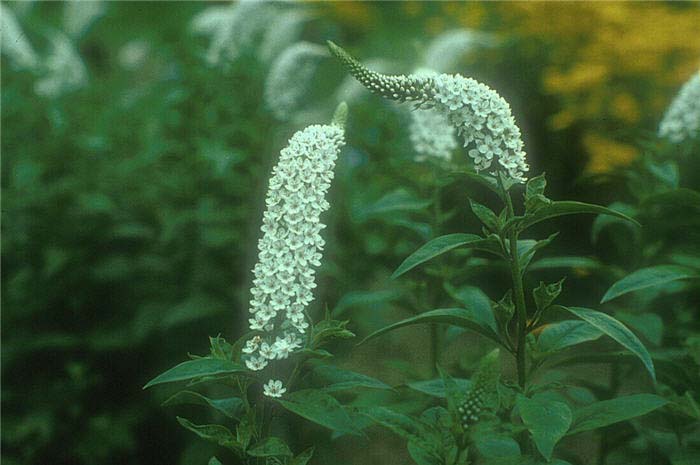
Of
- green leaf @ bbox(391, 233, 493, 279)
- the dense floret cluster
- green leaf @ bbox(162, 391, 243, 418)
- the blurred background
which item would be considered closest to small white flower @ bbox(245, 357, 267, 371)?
green leaf @ bbox(162, 391, 243, 418)

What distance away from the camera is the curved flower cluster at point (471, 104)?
180 cm

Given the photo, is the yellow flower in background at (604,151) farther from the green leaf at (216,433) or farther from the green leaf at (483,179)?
the green leaf at (216,433)

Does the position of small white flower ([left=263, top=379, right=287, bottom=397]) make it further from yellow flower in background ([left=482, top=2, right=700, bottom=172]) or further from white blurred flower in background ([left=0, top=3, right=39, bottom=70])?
yellow flower in background ([left=482, top=2, right=700, bottom=172])

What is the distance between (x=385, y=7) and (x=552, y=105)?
411 cm

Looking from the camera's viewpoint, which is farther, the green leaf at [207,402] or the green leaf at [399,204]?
the green leaf at [399,204]

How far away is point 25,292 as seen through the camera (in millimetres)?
3793

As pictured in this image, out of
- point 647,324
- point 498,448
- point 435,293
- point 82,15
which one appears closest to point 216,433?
point 498,448

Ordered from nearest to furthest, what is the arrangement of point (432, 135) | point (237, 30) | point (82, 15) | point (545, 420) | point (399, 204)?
1. point (545, 420)
2. point (399, 204)
3. point (432, 135)
4. point (237, 30)
5. point (82, 15)

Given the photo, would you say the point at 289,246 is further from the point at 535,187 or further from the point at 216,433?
the point at 535,187

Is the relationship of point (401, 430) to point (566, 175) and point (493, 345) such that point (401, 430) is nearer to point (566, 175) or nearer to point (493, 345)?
point (493, 345)

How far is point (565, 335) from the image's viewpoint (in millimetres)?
1980

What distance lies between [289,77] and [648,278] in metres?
2.06

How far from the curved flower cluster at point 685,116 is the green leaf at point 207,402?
5.93 feet

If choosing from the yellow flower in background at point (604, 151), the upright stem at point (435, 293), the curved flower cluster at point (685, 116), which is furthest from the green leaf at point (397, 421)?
the yellow flower in background at point (604, 151)
